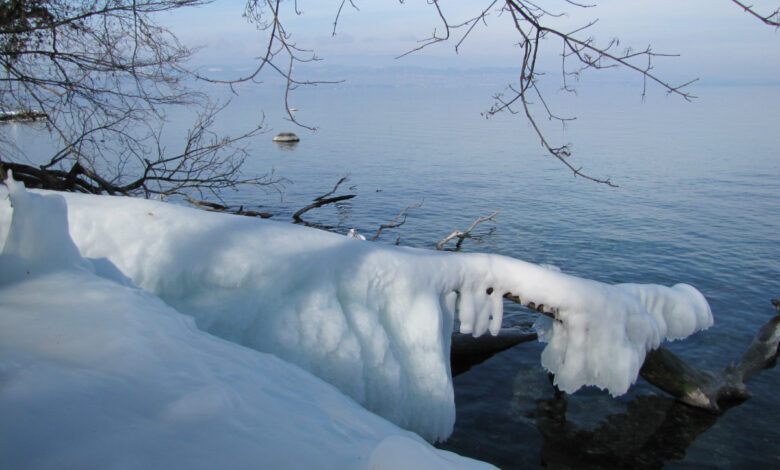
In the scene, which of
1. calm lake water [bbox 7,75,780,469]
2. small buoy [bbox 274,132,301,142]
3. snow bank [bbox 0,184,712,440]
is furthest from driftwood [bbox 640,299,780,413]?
small buoy [bbox 274,132,301,142]

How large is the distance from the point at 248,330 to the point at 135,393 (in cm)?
224

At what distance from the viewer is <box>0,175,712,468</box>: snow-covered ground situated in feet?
7.04

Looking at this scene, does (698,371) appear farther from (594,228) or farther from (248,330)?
(594,228)

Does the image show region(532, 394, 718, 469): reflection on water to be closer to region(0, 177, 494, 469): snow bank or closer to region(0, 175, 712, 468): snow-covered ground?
region(0, 175, 712, 468): snow-covered ground

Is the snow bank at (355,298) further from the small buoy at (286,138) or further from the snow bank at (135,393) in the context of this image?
the small buoy at (286,138)

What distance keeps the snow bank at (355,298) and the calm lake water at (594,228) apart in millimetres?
1953

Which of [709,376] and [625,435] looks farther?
[709,376]

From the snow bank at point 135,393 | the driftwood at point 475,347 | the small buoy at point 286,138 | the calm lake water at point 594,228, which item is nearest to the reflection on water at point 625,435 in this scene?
the calm lake water at point 594,228

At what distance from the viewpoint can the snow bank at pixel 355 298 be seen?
4531 millimetres

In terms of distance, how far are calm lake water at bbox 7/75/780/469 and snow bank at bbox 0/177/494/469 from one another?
434 cm

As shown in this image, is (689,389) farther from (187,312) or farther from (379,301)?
(187,312)

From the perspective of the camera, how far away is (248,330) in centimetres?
452

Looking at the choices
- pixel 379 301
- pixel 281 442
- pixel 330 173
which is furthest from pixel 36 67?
pixel 330 173

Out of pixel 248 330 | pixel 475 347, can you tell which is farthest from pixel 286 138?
pixel 248 330
